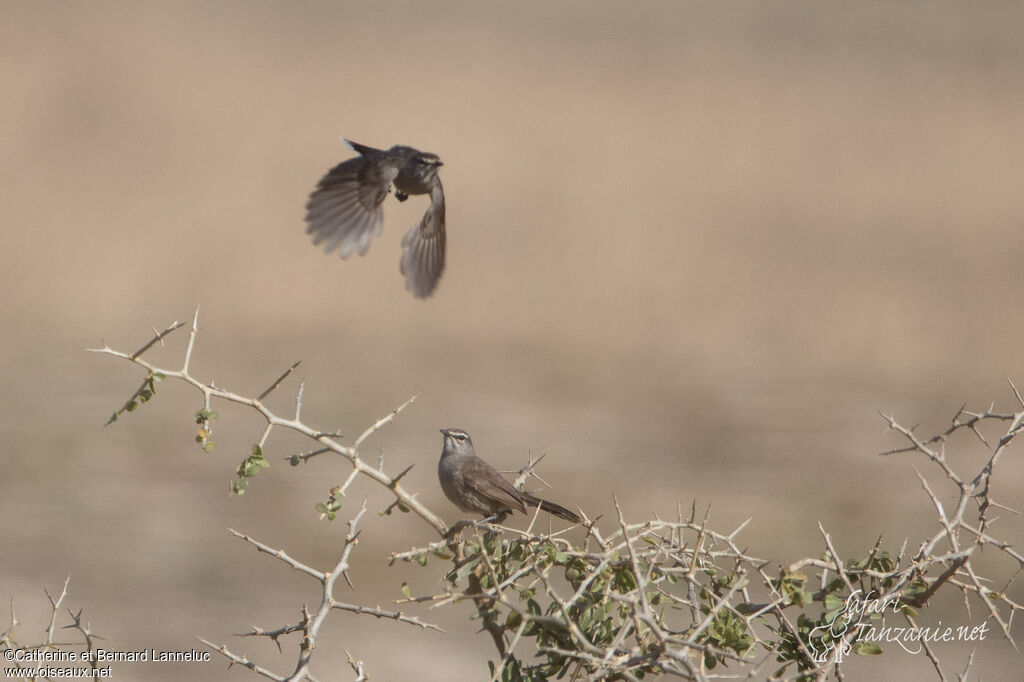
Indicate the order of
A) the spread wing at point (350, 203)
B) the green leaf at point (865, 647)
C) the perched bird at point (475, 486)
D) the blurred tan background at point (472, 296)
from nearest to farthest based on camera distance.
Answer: the green leaf at point (865, 647) → the spread wing at point (350, 203) → the perched bird at point (475, 486) → the blurred tan background at point (472, 296)

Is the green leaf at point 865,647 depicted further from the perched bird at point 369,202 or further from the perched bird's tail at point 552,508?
the perched bird at point 369,202

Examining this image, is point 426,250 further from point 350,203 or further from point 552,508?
point 552,508

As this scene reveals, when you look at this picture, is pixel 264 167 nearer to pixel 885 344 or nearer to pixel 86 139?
pixel 86 139

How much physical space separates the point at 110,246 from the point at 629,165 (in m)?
7.34

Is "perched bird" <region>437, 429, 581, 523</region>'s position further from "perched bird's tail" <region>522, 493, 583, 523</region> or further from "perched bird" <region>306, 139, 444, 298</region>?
"perched bird" <region>306, 139, 444, 298</region>

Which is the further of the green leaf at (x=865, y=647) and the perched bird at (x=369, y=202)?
the perched bird at (x=369, y=202)

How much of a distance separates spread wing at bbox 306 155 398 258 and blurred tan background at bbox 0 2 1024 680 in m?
4.85

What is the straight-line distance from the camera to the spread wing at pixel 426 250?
4.99 m

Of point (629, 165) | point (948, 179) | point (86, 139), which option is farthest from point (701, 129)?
point (86, 139)

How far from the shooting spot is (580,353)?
15.6 m

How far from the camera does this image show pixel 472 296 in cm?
1608

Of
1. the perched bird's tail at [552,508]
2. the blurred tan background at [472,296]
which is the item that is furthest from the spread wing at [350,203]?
the blurred tan background at [472,296]

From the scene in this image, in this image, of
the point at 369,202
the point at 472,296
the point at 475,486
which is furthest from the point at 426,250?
the point at 472,296

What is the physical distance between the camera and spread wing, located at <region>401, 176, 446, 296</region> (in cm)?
499
